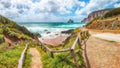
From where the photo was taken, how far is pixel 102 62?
1002 centimetres

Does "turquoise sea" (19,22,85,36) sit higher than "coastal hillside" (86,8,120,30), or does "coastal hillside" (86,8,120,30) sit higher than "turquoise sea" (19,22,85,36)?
"coastal hillside" (86,8,120,30)

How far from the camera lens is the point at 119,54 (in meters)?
11.2

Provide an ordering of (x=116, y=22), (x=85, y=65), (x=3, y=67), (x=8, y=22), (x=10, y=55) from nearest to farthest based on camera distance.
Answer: (x=3, y=67) → (x=85, y=65) → (x=10, y=55) → (x=8, y=22) → (x=116, y=22)

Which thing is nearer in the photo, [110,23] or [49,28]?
[110,23]

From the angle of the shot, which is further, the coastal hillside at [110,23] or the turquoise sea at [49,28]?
the turquoise sea at [49,28]

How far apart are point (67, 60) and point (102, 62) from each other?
6.33 ft

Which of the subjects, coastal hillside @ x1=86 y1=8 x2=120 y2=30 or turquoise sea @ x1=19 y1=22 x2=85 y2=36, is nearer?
coastal hillside @ x1=86 y1=8 x2=120 y2=30

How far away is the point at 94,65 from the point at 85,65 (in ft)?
1.86

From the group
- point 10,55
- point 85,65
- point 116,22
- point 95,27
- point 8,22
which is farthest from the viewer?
point 95,27

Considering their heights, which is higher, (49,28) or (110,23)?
(110,23)

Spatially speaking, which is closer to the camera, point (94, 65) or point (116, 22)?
point (94, 65)

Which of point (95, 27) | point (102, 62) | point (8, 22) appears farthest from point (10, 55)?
point (95, 27)

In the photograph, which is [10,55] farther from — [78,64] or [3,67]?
[78,64]

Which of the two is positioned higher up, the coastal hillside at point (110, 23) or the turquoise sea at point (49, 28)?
the coastal hillside at point (110, 23)
